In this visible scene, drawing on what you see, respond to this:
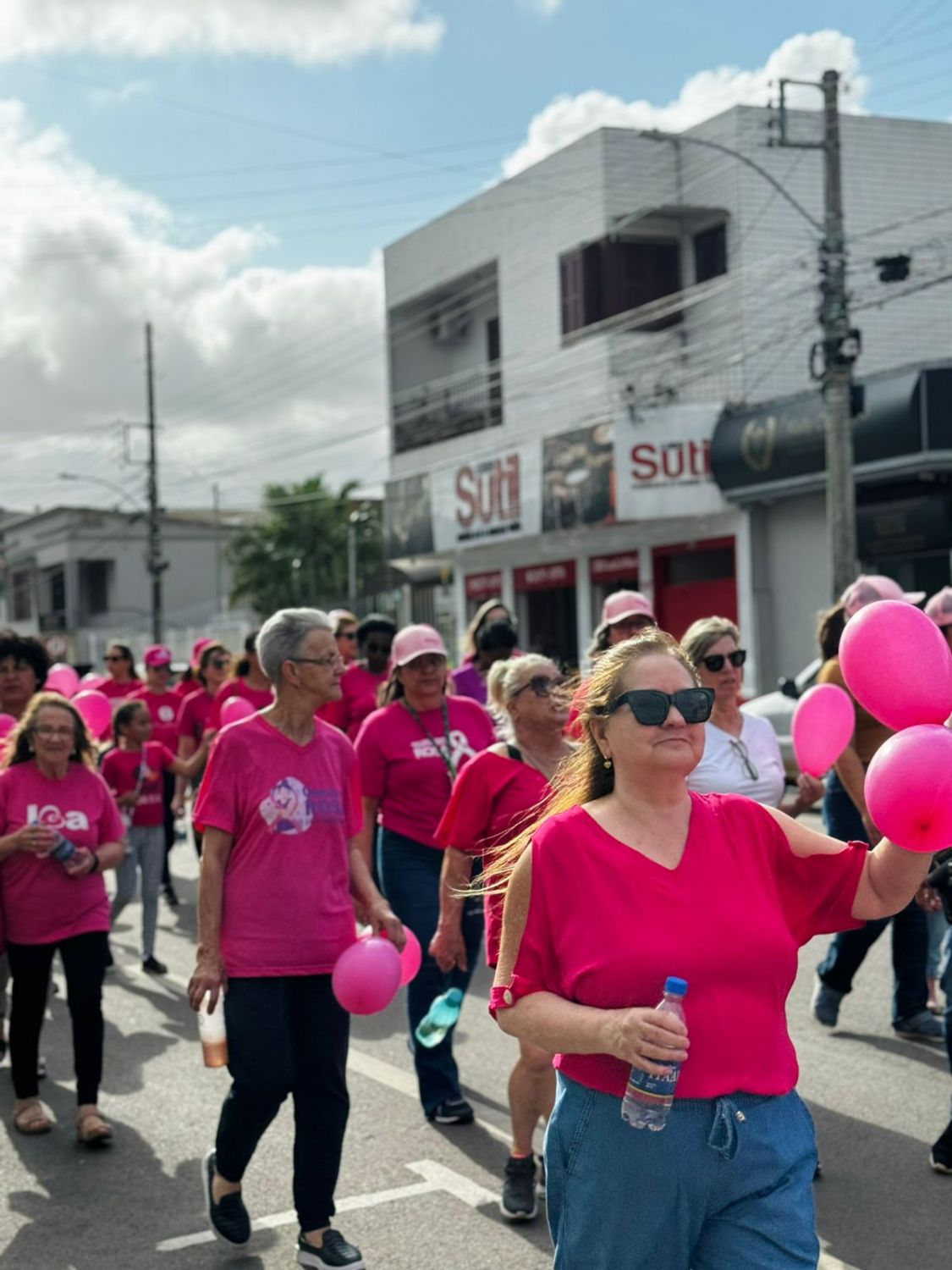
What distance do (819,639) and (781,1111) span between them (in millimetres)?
4483

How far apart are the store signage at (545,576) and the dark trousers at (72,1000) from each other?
79.6ft

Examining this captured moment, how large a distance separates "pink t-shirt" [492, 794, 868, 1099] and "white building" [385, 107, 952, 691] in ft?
60.6

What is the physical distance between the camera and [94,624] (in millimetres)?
62344

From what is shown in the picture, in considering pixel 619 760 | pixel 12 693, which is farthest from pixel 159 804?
pixel 619 760

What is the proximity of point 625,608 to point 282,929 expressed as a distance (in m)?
3.14

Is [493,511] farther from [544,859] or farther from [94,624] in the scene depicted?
[94,624]

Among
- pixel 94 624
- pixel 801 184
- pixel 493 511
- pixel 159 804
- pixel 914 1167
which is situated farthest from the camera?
pixel 94 624

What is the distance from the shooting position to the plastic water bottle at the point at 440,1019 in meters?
5.16

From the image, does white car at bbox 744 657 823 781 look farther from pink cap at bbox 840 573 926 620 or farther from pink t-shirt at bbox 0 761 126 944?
pink t-shirt at bbox 0 761 126 944

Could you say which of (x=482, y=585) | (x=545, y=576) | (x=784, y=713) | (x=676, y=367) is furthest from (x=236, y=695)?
(x=482, y=585)

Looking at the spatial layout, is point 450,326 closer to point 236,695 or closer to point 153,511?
point 153,511

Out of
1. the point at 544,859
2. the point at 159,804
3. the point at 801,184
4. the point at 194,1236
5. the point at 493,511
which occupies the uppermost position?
the point at 801,184

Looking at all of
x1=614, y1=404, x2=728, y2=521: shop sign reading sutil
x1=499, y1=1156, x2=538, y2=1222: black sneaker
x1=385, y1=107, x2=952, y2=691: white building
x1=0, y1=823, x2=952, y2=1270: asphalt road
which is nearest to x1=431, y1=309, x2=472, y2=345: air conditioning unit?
x1=385, y1=107, x2=952, y2=691: white building

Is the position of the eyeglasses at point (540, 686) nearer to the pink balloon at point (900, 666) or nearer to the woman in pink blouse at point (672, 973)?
the pink balloon at point (900, 666)
